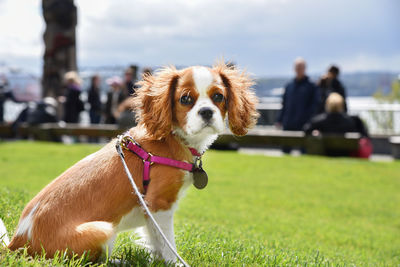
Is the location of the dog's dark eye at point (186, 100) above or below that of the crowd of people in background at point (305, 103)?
above

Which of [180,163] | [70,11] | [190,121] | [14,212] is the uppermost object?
[70,11]

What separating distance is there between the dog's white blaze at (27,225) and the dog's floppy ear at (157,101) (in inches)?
37.0

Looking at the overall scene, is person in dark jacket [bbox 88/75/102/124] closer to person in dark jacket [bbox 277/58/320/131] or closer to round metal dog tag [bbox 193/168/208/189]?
person in dark jacket [bbox 277/58/320/131]

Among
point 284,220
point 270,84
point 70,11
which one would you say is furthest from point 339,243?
point 70,11

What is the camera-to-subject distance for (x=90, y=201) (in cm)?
303

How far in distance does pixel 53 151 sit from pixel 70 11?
8.44 metres

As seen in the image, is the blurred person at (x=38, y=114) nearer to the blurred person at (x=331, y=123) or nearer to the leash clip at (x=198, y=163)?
the blurred person at (x=331, y=123)

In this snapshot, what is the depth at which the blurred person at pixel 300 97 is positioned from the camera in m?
12.3

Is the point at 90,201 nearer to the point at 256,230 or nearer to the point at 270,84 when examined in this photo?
the point at 256,230

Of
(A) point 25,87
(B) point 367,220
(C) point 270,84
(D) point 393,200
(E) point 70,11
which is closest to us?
(B) point 367,220

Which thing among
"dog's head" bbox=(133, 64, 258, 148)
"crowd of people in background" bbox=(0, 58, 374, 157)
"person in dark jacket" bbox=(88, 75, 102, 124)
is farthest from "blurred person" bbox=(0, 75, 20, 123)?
"dog's head" bbox=(133, 64, 258, 148)

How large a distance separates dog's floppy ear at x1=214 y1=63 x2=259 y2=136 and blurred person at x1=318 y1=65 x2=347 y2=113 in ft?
32.1

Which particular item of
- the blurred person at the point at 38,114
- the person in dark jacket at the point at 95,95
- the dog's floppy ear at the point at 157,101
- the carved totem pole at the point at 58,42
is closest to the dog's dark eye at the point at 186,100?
the dog's floppy ear at the point at 157,101

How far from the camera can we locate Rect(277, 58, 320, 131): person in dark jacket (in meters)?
12.3
